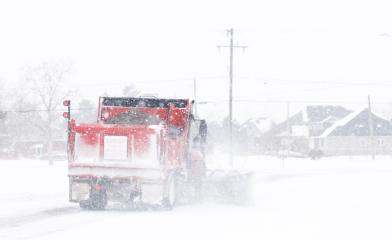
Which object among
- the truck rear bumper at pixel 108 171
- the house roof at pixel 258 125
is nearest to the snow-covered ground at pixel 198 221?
the truck rear bumper at pixel 108 171

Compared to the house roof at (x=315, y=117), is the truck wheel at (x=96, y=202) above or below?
below

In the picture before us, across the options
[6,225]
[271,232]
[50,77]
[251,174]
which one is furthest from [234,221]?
[50,77]

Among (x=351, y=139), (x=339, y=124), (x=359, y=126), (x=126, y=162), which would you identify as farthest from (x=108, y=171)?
(x=339, y=124)

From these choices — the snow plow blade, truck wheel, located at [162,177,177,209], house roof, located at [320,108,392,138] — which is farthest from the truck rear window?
house roof, located at [320,108,392,138]

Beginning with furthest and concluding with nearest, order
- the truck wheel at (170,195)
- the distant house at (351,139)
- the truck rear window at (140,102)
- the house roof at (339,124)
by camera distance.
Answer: the house roof at (339,124), the distant house at (351,139), the truck rear window at (140,102), the truck wheel at (170,195)

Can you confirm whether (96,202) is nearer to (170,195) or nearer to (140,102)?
(170,195)

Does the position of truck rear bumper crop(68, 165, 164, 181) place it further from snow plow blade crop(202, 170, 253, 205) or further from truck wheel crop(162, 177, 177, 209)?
snow plow blade crop(202, 170, 253, 205)

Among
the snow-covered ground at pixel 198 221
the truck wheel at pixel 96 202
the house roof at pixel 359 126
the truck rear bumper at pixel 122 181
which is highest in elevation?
the house roof at pixel 359 126

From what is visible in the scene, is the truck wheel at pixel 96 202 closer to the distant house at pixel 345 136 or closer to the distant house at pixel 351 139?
the distant house at pixel 345 136

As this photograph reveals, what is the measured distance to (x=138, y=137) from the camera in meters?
16.9

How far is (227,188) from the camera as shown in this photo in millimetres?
21547

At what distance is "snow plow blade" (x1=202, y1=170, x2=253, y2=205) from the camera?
21547mm

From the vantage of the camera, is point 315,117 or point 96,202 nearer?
point 96,202

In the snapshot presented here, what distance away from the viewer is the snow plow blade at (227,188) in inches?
848
